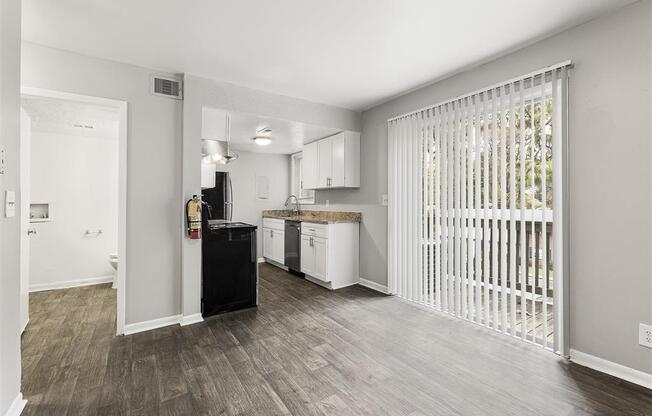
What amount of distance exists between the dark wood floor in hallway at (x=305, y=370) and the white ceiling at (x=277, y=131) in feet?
7.24

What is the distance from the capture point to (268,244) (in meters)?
5.72

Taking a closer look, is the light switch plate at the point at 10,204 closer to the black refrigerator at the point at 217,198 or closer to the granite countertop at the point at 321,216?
the black refrigerator at the point at 217,198

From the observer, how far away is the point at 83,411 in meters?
1.71

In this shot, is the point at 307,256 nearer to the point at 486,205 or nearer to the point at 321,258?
the point at 321,258

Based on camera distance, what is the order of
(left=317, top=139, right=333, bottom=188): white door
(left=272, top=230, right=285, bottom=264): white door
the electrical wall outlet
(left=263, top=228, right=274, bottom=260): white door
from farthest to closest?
(left=263, top=228, right=274, bottom=260): white door → (left=272, top=230, right=285, bottom=264): white door → (left=317, top=139, right=333, bottom=188): white door → the electrical wall outlet

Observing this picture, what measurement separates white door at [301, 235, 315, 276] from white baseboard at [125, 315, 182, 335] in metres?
1.89

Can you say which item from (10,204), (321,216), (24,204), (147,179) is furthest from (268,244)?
(10,204)

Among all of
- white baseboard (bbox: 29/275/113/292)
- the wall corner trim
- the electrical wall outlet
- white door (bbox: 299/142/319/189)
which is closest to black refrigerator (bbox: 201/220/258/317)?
the wall corner trim

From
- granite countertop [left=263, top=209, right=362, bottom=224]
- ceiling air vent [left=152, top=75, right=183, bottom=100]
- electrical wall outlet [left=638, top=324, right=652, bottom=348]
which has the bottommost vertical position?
electrical wall outlet [left=638, top=324, right=652, bottom=348]

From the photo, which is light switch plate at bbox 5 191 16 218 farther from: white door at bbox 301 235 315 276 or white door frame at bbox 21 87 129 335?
white door at bbox 301 235 315 276

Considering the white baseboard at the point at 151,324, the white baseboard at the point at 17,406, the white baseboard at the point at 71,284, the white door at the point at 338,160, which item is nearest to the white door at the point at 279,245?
the white door at the point at 338,160

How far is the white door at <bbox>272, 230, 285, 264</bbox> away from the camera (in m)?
5.20

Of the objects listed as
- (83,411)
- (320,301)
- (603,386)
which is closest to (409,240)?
(320,301)

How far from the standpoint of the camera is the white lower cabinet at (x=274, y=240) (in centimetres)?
523
